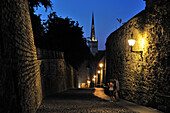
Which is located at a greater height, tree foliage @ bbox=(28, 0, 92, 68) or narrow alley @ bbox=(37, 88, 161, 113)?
tree foliage @ bbox=(28, 0, 92, 68)

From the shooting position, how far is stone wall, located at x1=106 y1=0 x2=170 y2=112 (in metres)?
7.56

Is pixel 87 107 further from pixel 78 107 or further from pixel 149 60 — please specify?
pixel 149 60

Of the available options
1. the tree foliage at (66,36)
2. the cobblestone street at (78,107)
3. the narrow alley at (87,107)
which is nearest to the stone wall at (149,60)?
the narrow alley at (87,107)

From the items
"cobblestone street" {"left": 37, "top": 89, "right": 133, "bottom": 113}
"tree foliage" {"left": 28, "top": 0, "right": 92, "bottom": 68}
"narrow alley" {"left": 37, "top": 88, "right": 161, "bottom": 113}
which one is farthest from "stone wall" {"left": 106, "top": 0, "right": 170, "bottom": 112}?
"tree foliage" {"left": 28, "top": 0, "right": 92, "bottom": 68}

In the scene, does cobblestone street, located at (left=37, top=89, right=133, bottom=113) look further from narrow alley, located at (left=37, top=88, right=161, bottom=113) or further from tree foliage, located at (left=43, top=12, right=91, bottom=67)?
tree foliage, located at (left=43, top=12, right=91, bottom=67)

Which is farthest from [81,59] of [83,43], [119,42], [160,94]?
[160,94]

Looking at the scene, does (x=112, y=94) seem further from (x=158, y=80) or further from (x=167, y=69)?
(x=167, y=69)

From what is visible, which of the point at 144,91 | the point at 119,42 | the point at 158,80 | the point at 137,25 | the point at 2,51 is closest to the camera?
the point at 2,51

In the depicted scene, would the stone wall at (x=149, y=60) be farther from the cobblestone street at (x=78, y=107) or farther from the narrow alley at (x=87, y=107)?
the cobblestone street at (x=78, y=107)

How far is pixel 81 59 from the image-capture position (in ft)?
123

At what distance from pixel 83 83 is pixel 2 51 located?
51154 millimetres

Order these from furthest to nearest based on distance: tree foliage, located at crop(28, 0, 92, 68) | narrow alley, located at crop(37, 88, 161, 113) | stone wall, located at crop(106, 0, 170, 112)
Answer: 1. tree foliage, located at crop(28, 0, 92, 68)
2. narrow alley, located at crop(37, 88, 161, 113)
3. stone wall, located at crop(106, 0, 170, 112)

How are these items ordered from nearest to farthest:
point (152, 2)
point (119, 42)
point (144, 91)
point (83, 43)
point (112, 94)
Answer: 1. point (152, 2)
2. point (144, 91)
3. point (112, 94)
4. point (119, 42)
5. point (83, 43)

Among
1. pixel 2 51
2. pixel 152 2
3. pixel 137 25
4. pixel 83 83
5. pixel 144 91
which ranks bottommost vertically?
pixel 83 83
